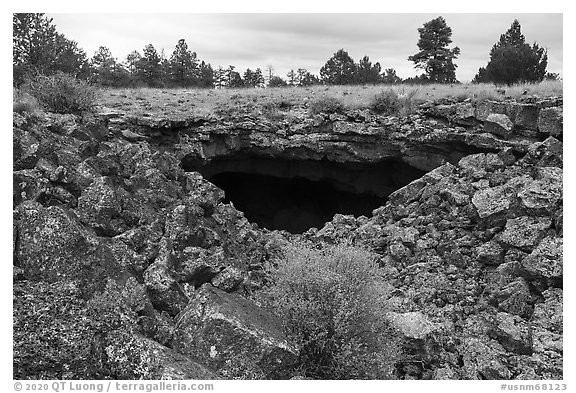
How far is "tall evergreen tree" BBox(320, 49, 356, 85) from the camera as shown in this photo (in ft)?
114

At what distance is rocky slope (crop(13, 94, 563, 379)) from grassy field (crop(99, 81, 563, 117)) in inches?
31.3

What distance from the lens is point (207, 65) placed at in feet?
135

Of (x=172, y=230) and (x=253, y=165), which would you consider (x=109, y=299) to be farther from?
(x=253, y=165)

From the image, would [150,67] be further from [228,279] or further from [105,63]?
[228,279]

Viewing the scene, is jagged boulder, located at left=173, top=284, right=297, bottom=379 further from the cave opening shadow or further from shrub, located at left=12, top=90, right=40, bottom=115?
the cave opening shadow

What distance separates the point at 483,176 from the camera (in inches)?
441

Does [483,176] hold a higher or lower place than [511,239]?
higher

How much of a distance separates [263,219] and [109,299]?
11236mm

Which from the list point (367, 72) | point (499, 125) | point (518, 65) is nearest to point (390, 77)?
point (367, 72)

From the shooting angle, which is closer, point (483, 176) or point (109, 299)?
point (109, 299)

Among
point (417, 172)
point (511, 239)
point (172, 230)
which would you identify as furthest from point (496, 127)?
point (172, 230)

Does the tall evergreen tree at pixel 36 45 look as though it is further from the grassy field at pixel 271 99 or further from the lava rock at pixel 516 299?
the lava rock at pixel 516 299

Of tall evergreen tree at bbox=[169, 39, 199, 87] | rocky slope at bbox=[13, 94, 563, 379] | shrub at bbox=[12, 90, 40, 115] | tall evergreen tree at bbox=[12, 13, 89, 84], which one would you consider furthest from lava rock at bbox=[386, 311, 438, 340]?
tall evergreen tree at bbox=[169, 39, 199, 87]
